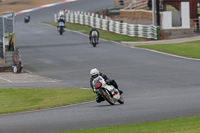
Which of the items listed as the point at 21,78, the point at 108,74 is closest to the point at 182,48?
the point at 108,74

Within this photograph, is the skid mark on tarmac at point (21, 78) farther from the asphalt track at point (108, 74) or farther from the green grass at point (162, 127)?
the green grass at point (162, 127)

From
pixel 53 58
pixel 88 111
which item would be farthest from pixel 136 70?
pixel 88 111

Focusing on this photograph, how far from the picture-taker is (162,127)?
42.6ft

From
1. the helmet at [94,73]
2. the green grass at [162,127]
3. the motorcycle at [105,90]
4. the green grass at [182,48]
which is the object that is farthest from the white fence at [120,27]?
the green grass at [162,127]

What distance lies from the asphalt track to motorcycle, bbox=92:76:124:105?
305mm

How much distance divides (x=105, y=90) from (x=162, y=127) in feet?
16.2

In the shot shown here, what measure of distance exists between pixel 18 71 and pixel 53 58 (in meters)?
4.50

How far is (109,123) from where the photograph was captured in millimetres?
14156

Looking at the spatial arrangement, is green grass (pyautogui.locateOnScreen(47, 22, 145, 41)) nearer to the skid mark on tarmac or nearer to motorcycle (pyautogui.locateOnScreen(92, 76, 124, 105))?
the skid mark on tarmac

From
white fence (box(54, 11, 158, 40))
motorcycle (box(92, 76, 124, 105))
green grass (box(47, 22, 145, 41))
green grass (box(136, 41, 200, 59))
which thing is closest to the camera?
motorcycle (box(92, 76, 124, 105))

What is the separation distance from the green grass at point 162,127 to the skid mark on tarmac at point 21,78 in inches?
621

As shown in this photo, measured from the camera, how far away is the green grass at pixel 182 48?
36.5m

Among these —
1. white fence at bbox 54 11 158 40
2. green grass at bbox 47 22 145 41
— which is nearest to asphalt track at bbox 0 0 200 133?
green grass at bbox 47 22 145 41

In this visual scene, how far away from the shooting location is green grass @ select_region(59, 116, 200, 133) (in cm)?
1245
